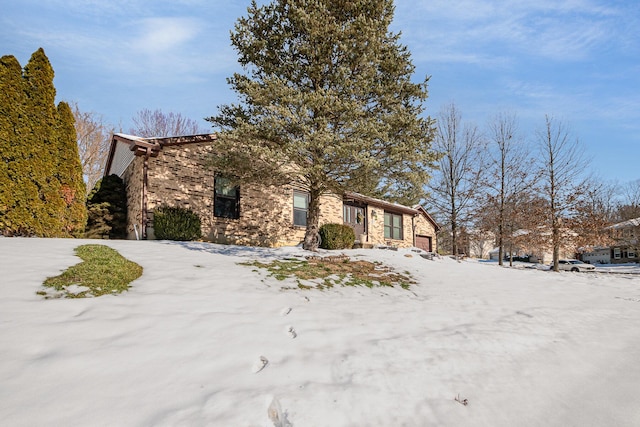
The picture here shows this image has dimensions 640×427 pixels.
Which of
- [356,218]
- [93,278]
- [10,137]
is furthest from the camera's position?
[356,218]

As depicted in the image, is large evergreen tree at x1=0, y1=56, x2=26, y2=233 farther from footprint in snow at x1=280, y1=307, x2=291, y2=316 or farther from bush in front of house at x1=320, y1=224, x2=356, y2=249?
bush in front of house at x1=320, y1=224, x2=356, y2=249

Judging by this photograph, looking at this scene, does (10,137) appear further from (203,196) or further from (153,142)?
(203,196)

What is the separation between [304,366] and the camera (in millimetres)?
3266

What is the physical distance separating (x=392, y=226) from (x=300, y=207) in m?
9.14

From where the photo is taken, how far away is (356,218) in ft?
66.6

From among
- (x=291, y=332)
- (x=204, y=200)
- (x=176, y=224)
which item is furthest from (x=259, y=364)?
(x=204, y=200)

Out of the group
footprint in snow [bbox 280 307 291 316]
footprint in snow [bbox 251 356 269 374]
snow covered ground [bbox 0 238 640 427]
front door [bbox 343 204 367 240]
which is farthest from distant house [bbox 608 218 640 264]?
footprint in snow [bbox 251 356 269 374]

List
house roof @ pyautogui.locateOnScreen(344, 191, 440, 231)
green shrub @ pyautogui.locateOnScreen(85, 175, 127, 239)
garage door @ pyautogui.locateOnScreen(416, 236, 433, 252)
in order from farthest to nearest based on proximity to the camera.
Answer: garage door @ pyautogui.locateOnScreen(416, 236, 433, 252) → house roof @ pyautogui.locateOnScreen(344, 191, 440, 231) → green shrub @ pyautogui.locateOnScreen(85, 175, 127, 239)

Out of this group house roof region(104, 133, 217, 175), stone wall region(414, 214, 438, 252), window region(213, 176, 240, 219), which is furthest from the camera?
stone wall region(414, 214, 438, 252)

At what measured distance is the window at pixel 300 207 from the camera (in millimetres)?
16547

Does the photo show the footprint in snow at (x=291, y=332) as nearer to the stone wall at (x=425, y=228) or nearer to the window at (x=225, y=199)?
the window at (x=225, y=199)

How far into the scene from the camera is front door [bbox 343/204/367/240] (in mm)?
19719

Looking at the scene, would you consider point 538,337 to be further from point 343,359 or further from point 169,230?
point 169,230

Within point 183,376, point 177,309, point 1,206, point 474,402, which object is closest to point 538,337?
point 474,402
